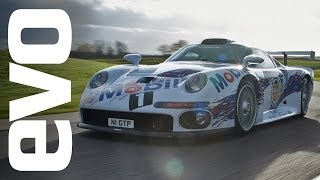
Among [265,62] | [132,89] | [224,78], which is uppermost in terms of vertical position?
[265,62]

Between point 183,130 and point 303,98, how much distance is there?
382 cm

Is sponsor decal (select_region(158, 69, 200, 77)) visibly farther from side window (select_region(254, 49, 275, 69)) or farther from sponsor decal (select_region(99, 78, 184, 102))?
side window (select_region(254, 49, 275, 69))

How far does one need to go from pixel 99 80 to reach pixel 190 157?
1800 mm

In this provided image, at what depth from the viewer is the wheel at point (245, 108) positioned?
572cm

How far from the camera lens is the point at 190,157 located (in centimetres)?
465

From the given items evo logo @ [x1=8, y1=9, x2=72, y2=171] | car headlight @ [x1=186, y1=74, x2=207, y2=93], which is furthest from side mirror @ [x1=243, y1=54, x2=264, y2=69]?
evo logo @ [x1=8, y1=9, x2=72, y2=171]

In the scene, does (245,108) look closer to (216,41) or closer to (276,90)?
(276,90)

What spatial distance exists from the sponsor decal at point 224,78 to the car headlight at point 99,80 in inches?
53.0

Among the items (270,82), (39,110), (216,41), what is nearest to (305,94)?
(270,82)

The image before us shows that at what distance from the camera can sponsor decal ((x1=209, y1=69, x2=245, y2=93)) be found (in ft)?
17.7

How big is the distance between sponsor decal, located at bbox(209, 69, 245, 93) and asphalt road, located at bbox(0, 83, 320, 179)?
579 millimetres

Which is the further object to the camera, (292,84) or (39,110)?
(39,110)

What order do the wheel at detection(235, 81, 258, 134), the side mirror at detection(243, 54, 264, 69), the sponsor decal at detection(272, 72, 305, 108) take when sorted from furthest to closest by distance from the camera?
the sponsor decal at detection(272, 72, 305, 108) < the side mirror at detection(243, 54, 264, 69) < the wheel at detection(235, 81, 258, 134)

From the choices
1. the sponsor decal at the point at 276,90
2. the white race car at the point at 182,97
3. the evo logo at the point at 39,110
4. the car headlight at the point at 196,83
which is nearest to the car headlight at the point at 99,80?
the white race car at the point at 182,97
